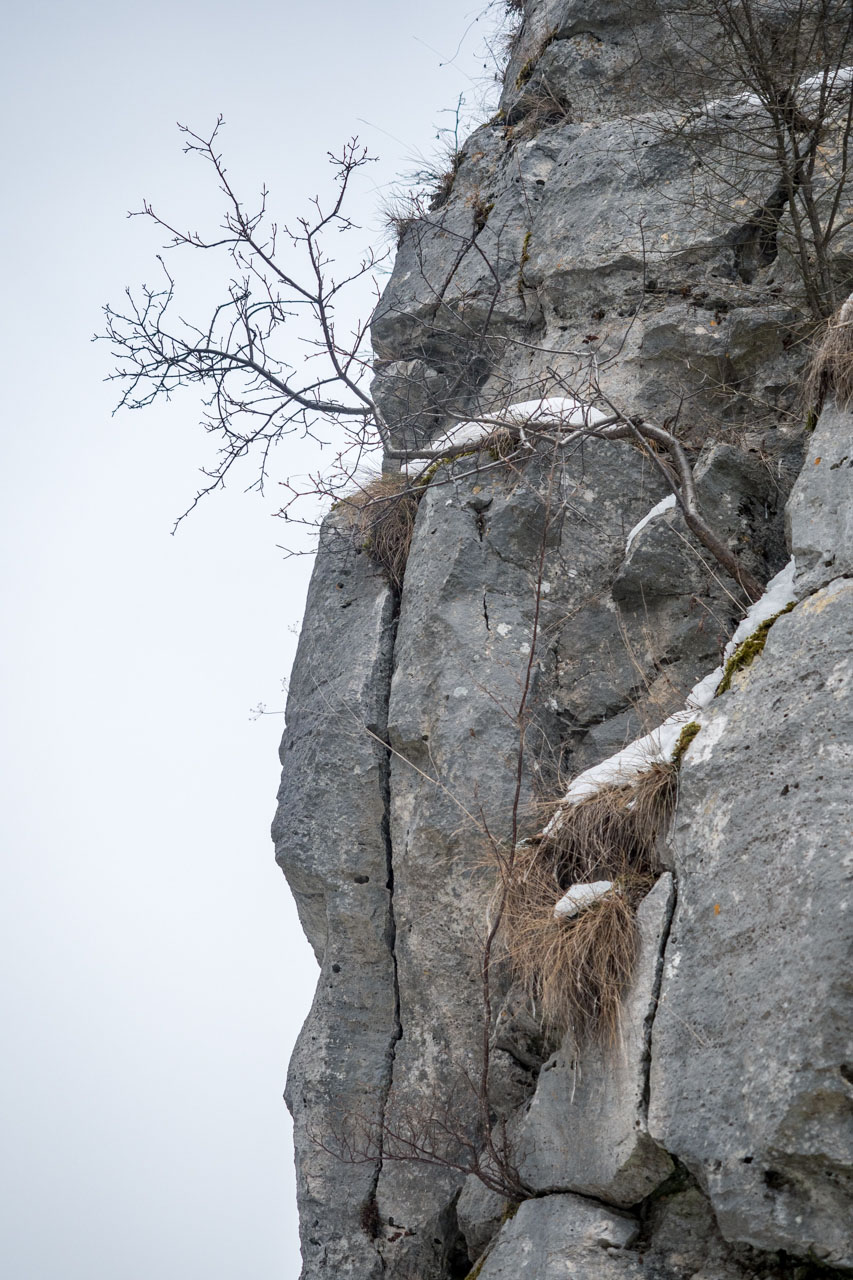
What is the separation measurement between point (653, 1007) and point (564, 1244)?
890 millimetres

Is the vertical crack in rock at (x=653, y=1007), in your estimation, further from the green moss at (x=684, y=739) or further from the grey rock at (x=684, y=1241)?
the green moss at (x=684, y=739)

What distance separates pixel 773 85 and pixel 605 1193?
17.6ft

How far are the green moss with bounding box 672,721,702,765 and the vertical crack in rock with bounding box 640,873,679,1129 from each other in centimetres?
48

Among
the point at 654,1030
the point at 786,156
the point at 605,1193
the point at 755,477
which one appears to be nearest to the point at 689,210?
the point at 786,156

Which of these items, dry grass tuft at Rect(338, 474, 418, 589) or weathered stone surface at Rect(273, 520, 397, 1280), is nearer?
weathered stone surface at Rect(273, 520, 397, 1280)

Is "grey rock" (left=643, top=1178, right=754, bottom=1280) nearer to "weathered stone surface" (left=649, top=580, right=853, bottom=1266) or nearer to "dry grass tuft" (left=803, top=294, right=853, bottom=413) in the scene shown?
"weathered stone surface" (left=649, top=580, right=853, bottom=1266)

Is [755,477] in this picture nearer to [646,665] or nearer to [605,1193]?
[646,665]

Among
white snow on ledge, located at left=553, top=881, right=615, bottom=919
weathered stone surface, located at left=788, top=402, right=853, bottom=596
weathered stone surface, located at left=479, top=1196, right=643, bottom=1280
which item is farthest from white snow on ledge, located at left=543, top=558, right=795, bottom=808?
weathered stone surface, located at left=479, top=1196, right=643, bottom=1280

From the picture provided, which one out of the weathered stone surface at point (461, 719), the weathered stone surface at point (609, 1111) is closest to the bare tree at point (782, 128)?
the weathered stone surface at point (461, 719)

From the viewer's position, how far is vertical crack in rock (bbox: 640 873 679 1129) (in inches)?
144

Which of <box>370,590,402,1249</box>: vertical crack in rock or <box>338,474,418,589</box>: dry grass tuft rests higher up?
<box>338,474,418,589</box>: dry grass tuft

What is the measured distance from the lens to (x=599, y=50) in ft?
25.6

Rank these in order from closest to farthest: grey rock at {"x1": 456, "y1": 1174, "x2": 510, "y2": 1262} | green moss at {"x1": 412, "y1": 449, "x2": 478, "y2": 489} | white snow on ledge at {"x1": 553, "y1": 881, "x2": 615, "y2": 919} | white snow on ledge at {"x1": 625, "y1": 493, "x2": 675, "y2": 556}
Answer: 1. white snow on ledge at {"x1": 553, "y1": 881, "x2": 615, "y2": 919}
2. grey rock at {"x1": 456, "y1": 1174, "x2": 510, "y2": 1262}
3. white snow on ledge at {"x1": 625, "y1": 493, "x2": 675, "y2": 556}
4. green moss at {"x1": 412, "y1": 449, "x2": 478, "y2": 489}

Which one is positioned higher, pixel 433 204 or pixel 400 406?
pixel 433 204
